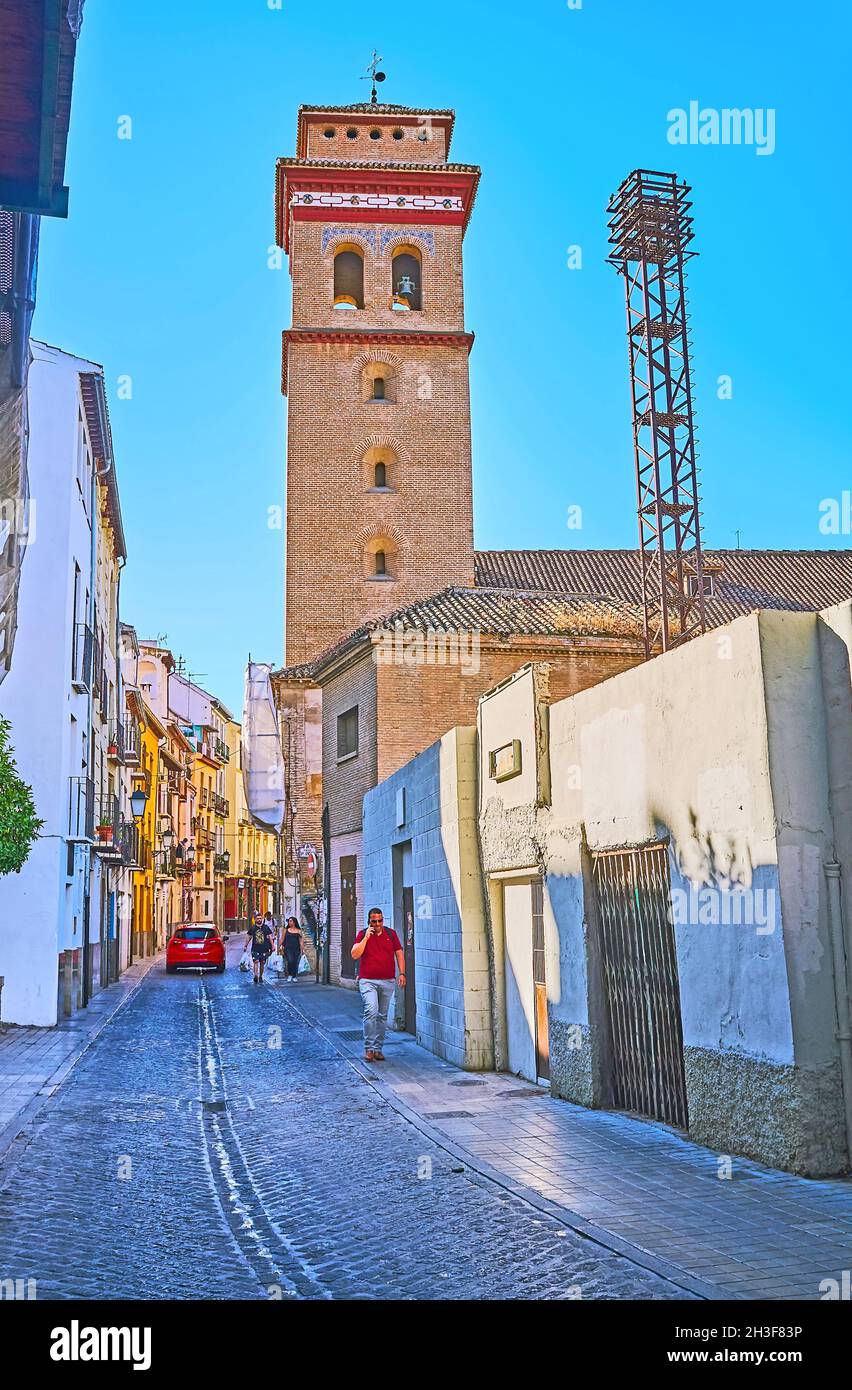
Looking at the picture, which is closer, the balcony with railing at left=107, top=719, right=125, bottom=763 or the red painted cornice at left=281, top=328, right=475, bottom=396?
the balcony with railing at left=107, top=719, right=125, bottom=763

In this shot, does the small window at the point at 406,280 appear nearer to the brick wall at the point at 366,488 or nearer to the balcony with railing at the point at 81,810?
the brick wall at the point at 366,488

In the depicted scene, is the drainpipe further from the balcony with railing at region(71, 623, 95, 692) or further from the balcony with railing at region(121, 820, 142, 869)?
the balcony with railing at region(121, 820, 142, 869)

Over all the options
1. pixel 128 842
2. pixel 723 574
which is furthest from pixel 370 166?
pixel 128 842

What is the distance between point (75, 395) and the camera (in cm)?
2034

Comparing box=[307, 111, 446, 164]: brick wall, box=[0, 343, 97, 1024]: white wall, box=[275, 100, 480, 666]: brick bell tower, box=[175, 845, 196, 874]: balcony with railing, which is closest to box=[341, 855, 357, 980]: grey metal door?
box=[0, 343, 97, 1024]: white wall

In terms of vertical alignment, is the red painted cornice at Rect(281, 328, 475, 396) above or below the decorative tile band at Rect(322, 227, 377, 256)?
below

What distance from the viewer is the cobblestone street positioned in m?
5.38

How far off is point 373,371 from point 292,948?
1602cm

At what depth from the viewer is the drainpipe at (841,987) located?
6.96 meters

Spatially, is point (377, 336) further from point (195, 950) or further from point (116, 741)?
point (195, 950)

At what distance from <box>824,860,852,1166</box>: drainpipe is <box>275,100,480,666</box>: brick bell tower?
82.6 ft

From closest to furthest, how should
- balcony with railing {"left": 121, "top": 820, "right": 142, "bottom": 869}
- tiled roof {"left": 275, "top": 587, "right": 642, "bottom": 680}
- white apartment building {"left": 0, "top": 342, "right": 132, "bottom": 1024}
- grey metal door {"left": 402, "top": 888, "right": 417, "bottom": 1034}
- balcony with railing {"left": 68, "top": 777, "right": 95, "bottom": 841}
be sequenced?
grey metal door {"left": 402, "top": 888, "right": 417, "bottom": 1034} < white apartment building {"left": 0, "top": 342, "right": 132, "bottom": 1024} < balcony with railing {"left": 68, "top": 777, "right": 95, "bottom": 841} < tiled roof {"left": 275, "top": 587, "right": 642, "bottom": 680} < balcony with railing {"left": 121, "top": 820, "right": 142, "bottom": 869}

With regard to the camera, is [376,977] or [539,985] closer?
[539,985]

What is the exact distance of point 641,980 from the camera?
30.0 feet
